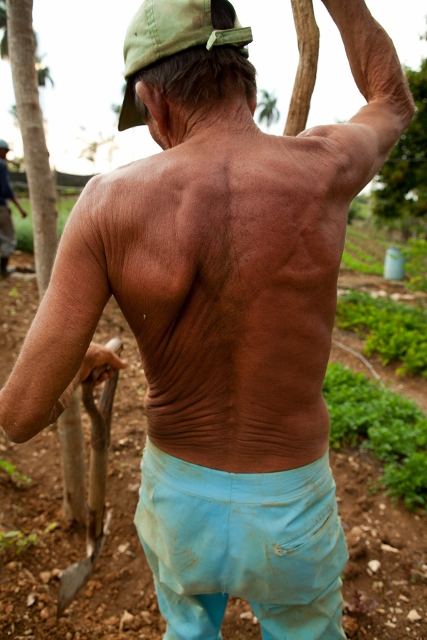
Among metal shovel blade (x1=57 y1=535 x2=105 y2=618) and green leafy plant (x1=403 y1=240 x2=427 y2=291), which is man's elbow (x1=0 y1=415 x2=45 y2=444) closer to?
metal shovel blade (x1=57 y1=535 x2=105 y2=618)

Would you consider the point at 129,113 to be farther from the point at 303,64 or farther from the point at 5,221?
the point at 5,221

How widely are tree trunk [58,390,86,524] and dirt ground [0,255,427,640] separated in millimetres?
122

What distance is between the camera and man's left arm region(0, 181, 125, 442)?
3.55 ft

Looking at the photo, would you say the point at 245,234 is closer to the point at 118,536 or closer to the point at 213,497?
the point at 213,497

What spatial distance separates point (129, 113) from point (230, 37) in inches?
16.8

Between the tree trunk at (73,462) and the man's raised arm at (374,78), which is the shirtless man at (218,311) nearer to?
the man's raised arm at (374,78)

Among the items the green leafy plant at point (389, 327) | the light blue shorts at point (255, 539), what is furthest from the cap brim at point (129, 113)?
the green leafy plant at point (389, 327)

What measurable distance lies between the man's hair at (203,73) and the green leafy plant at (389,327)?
199 inches

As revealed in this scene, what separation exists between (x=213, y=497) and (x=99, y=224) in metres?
0.76

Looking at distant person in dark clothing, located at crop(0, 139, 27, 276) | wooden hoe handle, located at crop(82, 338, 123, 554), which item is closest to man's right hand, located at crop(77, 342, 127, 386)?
wooden hoe handle, located at crop(82, 338, 123, 554)

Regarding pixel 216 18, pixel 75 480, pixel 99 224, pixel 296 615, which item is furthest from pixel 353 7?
pixel 75 480

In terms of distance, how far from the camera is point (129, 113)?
1435mm

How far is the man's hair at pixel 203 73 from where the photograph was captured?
3.75 feet

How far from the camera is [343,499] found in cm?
334
